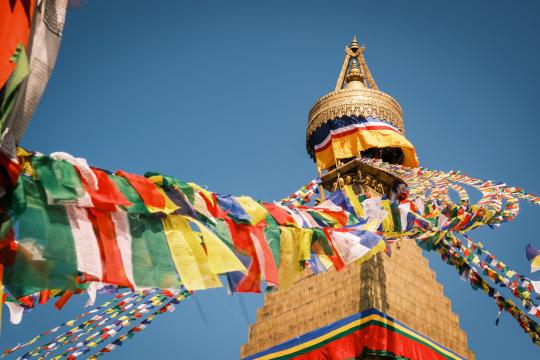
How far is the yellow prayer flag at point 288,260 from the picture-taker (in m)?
5.41

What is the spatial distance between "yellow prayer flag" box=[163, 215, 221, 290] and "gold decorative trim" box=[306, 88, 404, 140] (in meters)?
8.52

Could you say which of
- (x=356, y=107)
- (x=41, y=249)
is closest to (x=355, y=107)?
(x=356, y=107)

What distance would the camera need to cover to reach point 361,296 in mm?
9445

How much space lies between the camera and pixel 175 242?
454 centimetres

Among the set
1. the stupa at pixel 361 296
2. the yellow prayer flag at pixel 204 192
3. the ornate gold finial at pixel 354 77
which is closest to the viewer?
the yellow prayer flag at pixel 204 192

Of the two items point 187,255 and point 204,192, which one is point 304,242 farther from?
point 187,255

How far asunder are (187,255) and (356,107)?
29.0 feet

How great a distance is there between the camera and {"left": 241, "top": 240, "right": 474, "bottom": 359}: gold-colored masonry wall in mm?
9617

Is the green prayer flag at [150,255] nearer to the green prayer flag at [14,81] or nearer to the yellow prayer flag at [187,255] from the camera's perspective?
the yellow prayer flag at [187,255]

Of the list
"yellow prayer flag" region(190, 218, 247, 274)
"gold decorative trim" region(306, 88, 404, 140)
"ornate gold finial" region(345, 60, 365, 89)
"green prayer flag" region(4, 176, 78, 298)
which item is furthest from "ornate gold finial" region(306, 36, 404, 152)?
"green prayer flag" region(4, 176, 78, 298)

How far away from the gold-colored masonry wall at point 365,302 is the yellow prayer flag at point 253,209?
4454 millimetres

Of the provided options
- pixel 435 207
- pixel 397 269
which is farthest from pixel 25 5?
pixel 397 269

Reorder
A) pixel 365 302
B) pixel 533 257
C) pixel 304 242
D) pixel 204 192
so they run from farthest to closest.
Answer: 1. pixel 365 302
2. pixel 533 257
3. pixel 304 242
4. pixel 204 192

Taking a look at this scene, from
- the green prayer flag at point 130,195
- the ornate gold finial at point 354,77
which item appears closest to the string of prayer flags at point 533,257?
the green prayer flag at point 130,195
